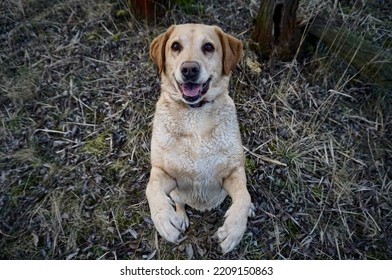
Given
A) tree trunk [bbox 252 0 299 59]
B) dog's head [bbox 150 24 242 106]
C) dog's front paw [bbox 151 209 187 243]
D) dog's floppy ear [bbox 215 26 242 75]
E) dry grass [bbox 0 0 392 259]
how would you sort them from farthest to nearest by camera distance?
tree trunk [bbox 252 0 299 59] → dry grass [bbox 0 0 392 259] → dog's floppy ear [bbox 215 26 242 75] → dog's head [bbox 150 24 242 106] → dog's front paw [bbox 151 209 187 243]

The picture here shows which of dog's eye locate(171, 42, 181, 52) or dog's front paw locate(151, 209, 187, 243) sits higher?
dog's eye locate(171, 42, 181, 52)

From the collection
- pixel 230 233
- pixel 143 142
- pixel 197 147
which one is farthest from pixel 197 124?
pixel 143 142

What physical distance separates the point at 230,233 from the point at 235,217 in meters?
0.12

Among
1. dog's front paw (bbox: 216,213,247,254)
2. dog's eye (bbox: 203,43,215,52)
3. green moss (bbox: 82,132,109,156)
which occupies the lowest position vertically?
green moss (bbox: 82,132,109,156)

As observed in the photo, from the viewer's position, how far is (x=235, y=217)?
8.69ft

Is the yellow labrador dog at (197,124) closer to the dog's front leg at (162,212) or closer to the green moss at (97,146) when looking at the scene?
the dog's front leg at (162,212)

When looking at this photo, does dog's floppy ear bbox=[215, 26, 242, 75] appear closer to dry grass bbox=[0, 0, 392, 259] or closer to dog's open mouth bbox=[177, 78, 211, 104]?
dog's open mouth bbox=[177, 78, 211, 104]

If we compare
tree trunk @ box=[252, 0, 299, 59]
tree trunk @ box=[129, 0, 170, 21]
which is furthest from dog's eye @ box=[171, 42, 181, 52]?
tree trunk @ box=[129, 0, 170, 21]

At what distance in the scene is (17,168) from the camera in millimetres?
3887

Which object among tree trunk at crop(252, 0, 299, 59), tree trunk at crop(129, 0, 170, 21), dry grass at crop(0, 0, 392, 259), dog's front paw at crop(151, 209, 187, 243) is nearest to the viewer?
dog's front paw at crop(151, 209, 187, 243)

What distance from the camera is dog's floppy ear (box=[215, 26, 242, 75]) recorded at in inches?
118

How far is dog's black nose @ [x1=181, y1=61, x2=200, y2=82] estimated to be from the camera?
2594 millimetres

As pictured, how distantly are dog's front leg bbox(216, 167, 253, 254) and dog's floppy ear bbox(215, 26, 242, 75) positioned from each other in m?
0.86

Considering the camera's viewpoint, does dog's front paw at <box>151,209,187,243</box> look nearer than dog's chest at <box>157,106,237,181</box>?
Yes
